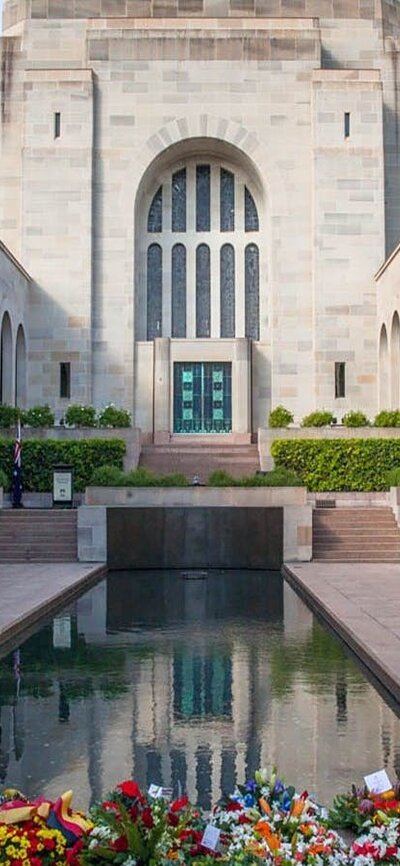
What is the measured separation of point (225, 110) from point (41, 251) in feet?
25.4

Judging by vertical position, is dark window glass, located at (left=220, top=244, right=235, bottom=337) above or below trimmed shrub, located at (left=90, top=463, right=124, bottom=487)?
above

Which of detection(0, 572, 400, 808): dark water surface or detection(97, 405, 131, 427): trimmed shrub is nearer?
detection(0, 572, 400, 808): dark water surface

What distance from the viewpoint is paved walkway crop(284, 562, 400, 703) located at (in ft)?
30.7

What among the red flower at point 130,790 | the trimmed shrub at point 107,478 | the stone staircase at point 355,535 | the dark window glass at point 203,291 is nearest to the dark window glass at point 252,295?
the dark window glass at point 203,291

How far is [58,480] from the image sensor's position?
23.5 m

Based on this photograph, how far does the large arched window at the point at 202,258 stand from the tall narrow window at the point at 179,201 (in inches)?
1.4

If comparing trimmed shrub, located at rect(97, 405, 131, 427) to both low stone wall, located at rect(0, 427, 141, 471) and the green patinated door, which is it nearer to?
low stone wall, located at rect(0, 427, 141, 471)

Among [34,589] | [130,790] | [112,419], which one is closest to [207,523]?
[34,589]

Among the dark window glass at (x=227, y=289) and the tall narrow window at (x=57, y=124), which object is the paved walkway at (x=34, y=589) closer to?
the dark window glass at (x=227, y=289)

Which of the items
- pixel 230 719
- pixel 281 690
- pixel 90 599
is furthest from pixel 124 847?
pixel 90 599

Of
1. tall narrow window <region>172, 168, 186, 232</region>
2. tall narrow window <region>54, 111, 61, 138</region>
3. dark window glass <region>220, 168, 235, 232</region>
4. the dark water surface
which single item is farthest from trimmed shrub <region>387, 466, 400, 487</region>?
tall narrow window <region>54, 111, 61, 138</region>

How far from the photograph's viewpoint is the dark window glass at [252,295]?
112 ft

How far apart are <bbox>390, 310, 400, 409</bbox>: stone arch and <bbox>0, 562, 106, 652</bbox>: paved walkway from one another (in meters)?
14.2

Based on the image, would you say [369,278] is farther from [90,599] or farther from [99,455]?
[90,599]
